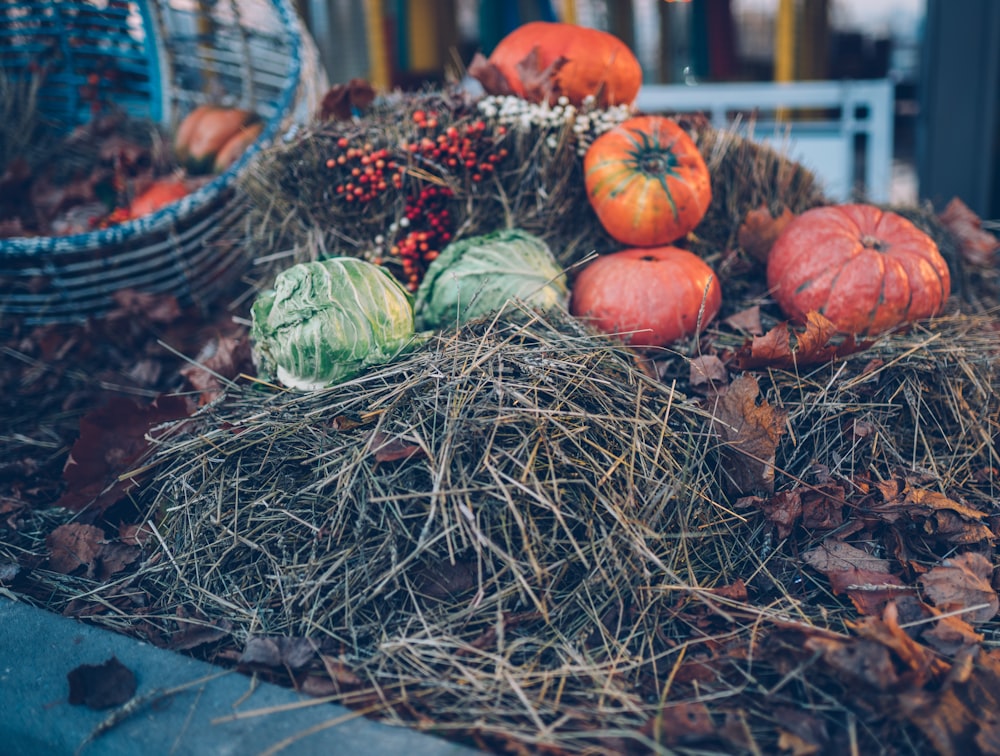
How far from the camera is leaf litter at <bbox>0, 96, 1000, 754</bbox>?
5.34ft

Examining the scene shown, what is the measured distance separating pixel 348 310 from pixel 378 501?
0.71m

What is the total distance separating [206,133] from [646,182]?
2807mm

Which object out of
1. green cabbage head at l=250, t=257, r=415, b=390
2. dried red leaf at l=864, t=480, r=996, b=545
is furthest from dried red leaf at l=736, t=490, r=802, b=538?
green cabbage head at l=250, t=257, r=415, b=390

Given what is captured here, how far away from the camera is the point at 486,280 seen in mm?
2633

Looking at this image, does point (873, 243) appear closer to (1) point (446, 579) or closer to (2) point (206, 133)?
(1) point (446, 579)

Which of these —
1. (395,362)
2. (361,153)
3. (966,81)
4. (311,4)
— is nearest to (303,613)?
(395,362)

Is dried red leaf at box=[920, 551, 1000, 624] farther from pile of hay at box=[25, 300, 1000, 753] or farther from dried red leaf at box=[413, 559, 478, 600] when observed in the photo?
dried red leaf at box=[413, 559, 478, 600]

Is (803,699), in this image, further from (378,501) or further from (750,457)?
(378,501)

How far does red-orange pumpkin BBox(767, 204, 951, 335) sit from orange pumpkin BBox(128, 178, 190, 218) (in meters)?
3.19

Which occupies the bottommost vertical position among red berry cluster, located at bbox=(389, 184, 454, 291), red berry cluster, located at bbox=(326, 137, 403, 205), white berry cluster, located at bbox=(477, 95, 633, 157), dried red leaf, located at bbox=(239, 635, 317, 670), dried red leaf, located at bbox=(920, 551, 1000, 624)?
dried red leaf, located at bbox=(920, 551, 1000, 624)

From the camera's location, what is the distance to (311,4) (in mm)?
10062

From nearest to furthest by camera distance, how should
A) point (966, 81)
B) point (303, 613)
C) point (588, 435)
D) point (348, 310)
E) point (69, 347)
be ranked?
point (303, 613)
point (588, 435)
point (348, 310)
point (69, 347)
point (966, 81)

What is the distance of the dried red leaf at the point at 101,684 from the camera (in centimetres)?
169

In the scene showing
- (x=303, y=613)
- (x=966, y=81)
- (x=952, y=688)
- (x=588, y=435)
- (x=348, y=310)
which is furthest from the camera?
(x=966, y=81)
